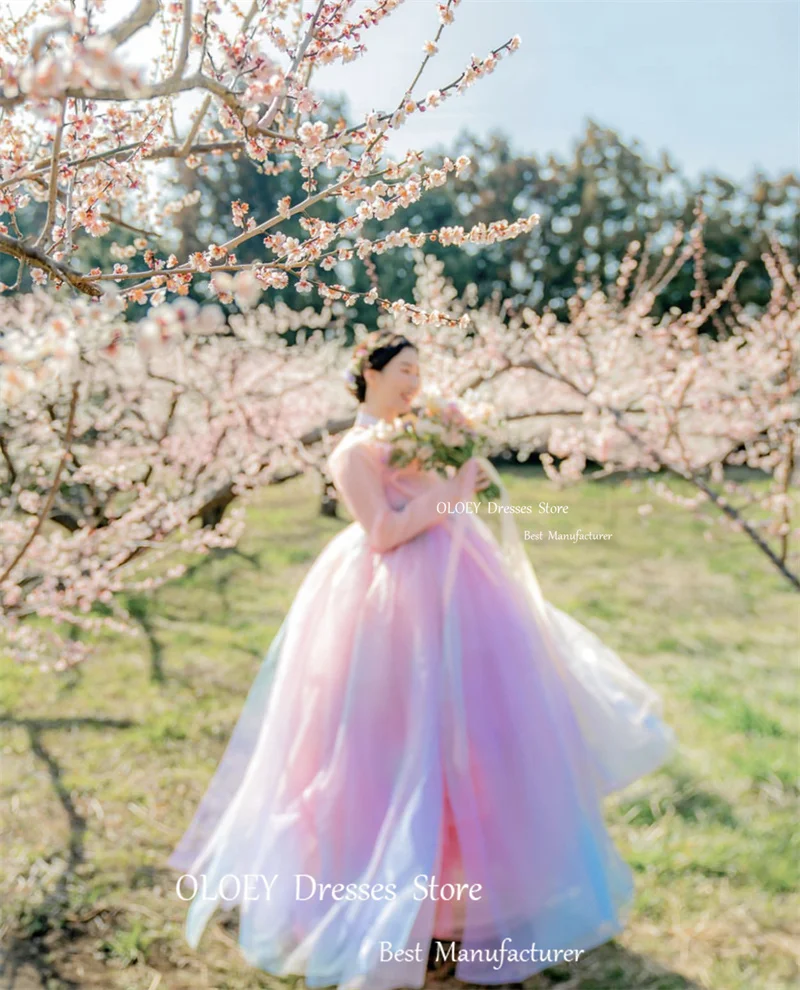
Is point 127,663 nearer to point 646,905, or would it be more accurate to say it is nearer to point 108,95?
point 646,905

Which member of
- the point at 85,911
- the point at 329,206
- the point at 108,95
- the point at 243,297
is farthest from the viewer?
the point at 329,206

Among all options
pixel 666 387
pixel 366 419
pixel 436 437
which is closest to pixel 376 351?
pixel 366 419

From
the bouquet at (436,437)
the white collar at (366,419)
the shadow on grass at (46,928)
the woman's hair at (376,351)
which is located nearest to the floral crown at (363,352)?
the woman's hair at (376,351)

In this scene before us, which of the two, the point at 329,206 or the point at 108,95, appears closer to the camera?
the point at 108,95

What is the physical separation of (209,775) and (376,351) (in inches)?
91.2

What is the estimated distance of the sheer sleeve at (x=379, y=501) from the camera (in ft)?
8.80

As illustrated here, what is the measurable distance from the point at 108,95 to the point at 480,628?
195 centimetres

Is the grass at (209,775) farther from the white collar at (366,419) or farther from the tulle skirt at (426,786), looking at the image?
the white collar at (366,419)

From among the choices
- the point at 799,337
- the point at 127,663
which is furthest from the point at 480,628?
the point at 799,337

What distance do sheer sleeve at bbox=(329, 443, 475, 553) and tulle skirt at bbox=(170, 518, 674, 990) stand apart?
0.07m

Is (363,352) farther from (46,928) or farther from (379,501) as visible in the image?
(46,928)

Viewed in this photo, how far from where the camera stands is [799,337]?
261 inches

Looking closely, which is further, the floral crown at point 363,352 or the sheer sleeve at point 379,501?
the floral crown at point 363,352

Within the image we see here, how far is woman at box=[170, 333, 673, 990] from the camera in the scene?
232cm
